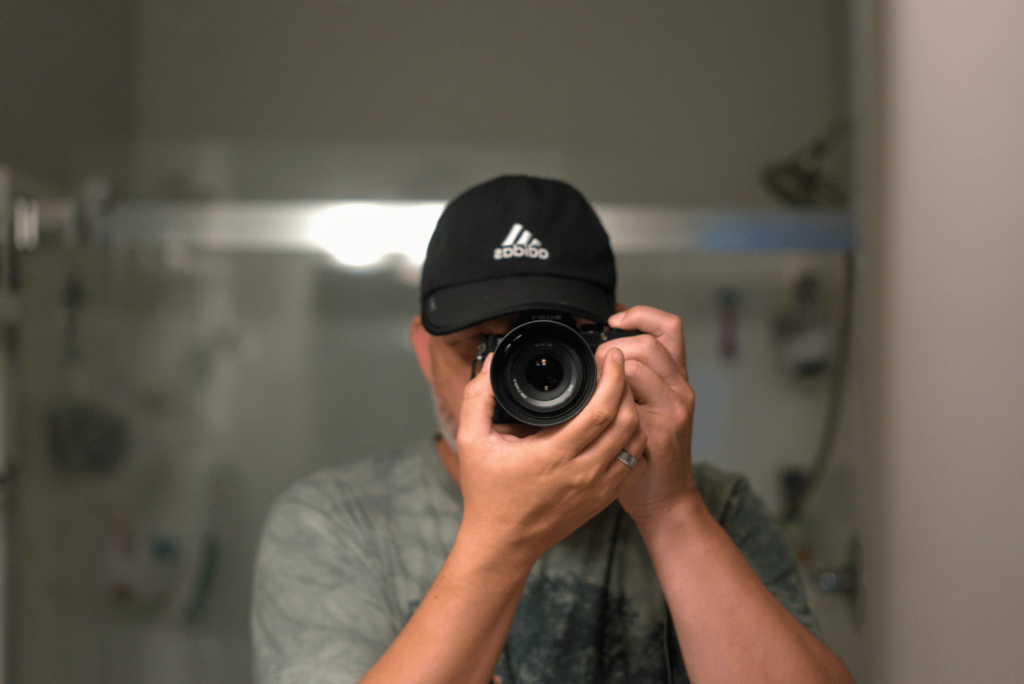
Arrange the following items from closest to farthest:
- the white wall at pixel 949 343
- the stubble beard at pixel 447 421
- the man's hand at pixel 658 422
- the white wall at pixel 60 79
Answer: the white wall at pixel 949 343 → the man's hand at pixel 658 422 → the stubble beard at pixel 447 421 → the white wall at pixel 60 79

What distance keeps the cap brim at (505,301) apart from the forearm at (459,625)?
175mm

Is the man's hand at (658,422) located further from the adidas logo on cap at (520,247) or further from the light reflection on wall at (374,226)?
the light reflection on wall at (374,226)

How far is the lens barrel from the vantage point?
0.44 meters

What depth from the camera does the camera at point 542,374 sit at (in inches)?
17.4

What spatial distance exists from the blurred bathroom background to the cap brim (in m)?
0.49

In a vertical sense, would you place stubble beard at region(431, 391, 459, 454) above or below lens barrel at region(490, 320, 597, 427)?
below

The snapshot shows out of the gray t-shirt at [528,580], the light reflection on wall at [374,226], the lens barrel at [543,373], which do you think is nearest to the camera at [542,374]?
the lens barrel at [543,373]

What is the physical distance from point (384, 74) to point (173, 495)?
77 centimetres

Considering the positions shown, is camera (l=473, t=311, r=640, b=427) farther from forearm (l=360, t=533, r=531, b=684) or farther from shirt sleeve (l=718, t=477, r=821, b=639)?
shirt sleeve (l=718, t=477, r=821, b=639)

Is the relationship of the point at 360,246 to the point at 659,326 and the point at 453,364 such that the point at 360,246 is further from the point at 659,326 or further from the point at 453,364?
the point at 659,326

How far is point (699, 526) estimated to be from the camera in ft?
1.60

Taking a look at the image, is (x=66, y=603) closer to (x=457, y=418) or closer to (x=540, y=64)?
(x=457, y=418)

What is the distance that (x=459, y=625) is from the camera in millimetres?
432

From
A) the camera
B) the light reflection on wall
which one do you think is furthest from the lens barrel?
the light reflection on wall
